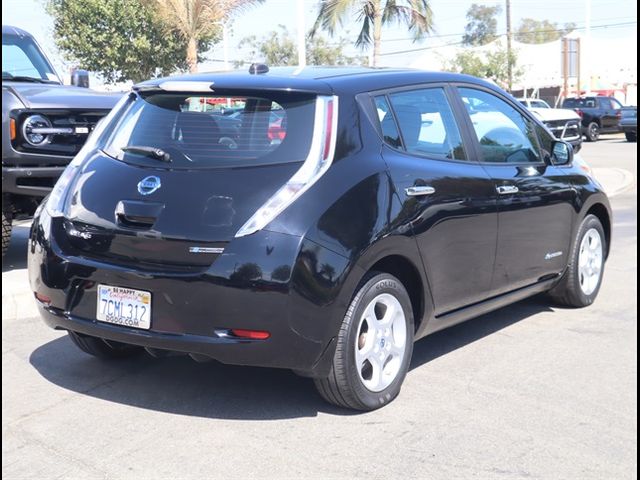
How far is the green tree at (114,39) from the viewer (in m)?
21.5

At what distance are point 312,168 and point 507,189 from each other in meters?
1.83

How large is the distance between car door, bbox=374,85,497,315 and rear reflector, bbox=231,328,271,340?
1.02 metres

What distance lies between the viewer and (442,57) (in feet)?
165

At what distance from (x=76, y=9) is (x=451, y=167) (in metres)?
18.4

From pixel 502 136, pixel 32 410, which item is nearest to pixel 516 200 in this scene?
pixel 502 136

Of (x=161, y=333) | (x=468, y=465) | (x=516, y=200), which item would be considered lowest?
(x=468, y=465)

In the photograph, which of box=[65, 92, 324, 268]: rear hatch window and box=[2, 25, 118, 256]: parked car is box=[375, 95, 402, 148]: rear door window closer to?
box=[65, 92, 324, 268]: rear hatch window

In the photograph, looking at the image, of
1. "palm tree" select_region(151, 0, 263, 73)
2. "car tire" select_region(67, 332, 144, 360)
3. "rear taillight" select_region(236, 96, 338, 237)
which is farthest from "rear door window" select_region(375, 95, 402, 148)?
"palm tree" select_region(151, 0, 263, 73)

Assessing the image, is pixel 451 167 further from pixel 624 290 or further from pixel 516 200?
pixel 624 290

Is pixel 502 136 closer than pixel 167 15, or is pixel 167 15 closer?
pixel 502 136

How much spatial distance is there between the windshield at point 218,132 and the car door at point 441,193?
22.4 inches

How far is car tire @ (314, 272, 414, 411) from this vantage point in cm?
438

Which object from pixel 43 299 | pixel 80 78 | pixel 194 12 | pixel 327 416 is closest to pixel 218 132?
pixel 43 299

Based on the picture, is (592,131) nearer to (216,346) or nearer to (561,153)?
(561,153)
